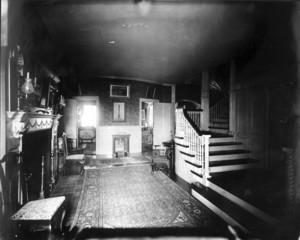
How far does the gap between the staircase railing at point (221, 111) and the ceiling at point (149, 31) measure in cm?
154

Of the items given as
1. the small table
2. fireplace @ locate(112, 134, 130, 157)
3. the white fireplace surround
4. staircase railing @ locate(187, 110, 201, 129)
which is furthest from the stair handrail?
the small table

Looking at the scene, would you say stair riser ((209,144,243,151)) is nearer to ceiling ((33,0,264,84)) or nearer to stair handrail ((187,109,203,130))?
stair handrail ((187,109,203,130))

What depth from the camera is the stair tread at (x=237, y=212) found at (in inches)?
109

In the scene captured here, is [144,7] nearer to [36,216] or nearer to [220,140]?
[36,216]

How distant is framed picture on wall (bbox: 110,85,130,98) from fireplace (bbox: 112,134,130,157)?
6.71 ft

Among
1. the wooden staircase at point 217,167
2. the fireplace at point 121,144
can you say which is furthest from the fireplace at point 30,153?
the fireplace at point 121,144

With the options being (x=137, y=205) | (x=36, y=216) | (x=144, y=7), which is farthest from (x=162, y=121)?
(x=36, y=216)

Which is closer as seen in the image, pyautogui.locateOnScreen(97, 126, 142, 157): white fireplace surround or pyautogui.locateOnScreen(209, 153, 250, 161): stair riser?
pyautogui.locateOnScreen(209, 153, 250, 161): stair riser

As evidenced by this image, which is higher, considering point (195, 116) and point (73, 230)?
point (195, 116)

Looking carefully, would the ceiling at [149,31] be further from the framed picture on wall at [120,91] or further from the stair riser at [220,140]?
the stair riser at [220,140]

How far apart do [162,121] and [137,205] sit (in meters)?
6.44

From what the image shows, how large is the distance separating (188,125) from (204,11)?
10.0ft

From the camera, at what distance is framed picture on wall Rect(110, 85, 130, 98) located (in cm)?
916

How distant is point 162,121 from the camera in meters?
9.95
